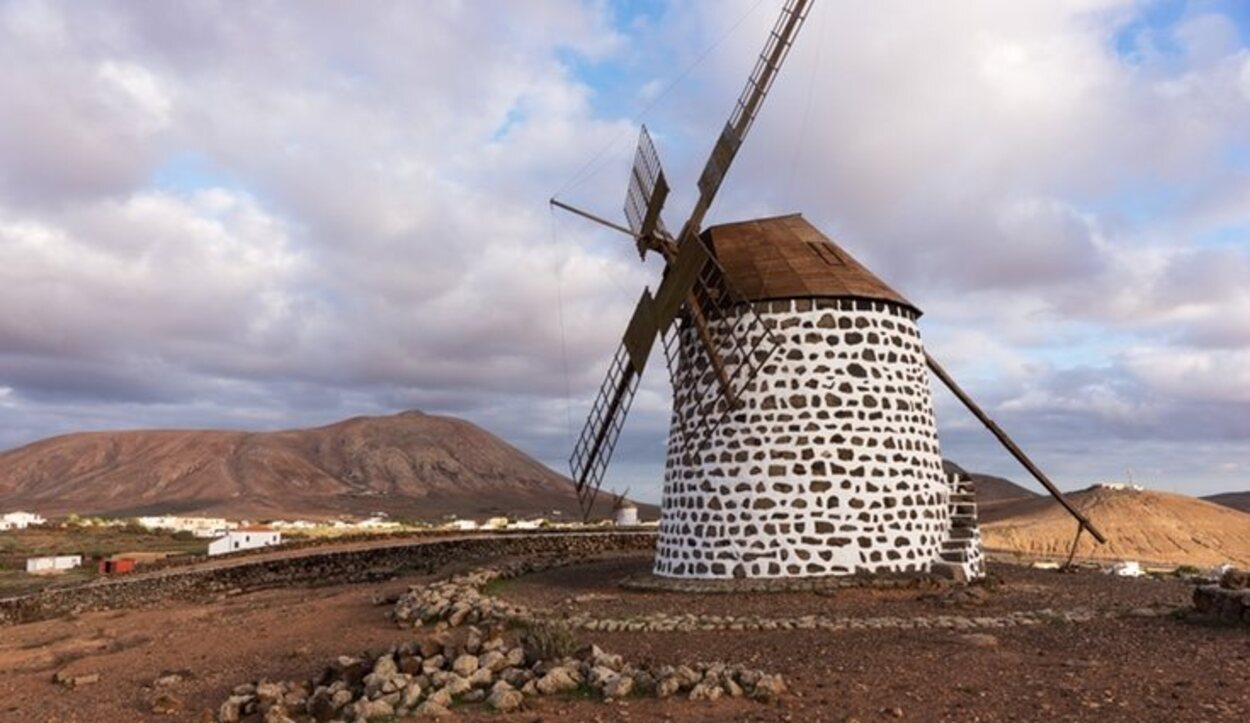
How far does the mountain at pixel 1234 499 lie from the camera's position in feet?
312

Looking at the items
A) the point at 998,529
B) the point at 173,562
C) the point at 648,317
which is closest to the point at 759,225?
the point at 648,317

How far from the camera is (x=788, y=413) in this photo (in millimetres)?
18219

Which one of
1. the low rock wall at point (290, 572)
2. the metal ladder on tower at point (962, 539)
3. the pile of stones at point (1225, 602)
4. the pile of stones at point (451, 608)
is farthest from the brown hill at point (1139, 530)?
the pile of stones at point (451, 608)

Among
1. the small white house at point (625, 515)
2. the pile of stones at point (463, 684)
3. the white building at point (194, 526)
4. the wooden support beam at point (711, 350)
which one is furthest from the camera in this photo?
the white building at point (194, 526)

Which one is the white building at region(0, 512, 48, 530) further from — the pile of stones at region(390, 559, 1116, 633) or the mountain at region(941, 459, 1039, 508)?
the mountain at region(941, 459, 1039, 508)

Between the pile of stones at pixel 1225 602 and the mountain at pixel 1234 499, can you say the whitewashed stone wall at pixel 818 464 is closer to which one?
the pile of stones at pixel 1225 602

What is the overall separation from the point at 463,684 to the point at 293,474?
115878mm

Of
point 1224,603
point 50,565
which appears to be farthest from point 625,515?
point 1224,603

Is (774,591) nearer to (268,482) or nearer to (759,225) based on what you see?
(759,225)

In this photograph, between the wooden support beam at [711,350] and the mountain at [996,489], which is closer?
the wooden support beam at [711,350]

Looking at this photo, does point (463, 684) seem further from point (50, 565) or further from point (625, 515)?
point (50, 565)

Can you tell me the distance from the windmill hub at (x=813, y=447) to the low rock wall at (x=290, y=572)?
13.0m

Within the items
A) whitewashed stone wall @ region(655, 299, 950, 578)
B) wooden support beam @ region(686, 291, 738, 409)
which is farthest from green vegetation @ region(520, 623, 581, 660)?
wooden support beam @ region(686, 291, 738, 409)

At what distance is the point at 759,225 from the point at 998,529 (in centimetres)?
3515
